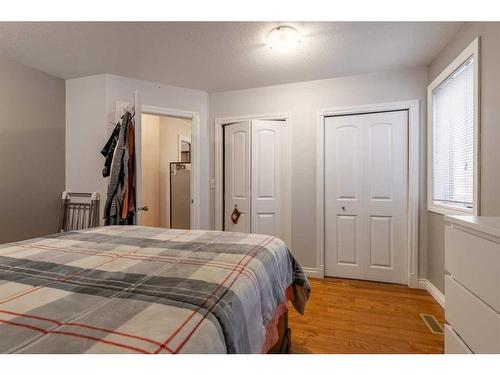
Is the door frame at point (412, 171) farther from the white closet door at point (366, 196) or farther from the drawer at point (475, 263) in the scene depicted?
the drawer at point (475, 263)

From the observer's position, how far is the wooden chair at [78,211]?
2789 millimetres

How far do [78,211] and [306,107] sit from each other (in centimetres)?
286

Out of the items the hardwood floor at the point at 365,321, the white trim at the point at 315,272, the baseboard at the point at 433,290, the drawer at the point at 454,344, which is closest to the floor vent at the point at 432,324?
the hardwood floor at the point at 365,321

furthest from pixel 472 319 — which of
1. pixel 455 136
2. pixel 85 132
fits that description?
pixel 85 132

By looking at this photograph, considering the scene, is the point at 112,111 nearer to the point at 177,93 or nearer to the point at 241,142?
the point at 177,93

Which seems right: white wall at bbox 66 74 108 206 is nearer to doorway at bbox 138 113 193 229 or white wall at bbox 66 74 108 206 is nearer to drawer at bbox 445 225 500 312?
doorway at bbox 138 113 193 229

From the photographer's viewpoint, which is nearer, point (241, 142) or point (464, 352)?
point (464, 352)

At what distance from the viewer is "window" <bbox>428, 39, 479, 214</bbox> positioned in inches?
71.0

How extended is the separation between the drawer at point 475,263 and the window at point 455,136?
82 centimetres

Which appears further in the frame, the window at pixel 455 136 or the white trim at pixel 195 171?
the white trim at pixel 195 171

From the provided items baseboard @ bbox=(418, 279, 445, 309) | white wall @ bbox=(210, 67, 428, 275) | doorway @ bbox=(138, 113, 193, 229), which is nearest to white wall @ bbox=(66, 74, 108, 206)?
doorway @ bbox=(138, 113, 193, 229)
